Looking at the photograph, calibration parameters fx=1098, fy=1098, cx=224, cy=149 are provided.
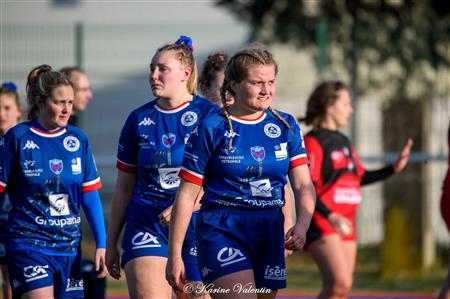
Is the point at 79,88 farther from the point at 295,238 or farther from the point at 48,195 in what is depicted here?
the point at 295,238

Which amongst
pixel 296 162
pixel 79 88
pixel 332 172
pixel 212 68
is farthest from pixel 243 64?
pixel 332 172

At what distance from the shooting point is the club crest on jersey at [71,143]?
7.33 m

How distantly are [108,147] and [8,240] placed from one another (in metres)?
8.09

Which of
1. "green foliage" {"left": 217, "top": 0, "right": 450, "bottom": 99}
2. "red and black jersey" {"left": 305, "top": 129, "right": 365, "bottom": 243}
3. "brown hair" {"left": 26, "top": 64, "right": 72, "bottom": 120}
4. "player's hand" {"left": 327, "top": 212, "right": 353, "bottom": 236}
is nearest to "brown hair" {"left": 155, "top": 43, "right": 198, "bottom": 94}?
"brown hair" {"left": 26, "top": 64, "right": 72, "bottom": 120}

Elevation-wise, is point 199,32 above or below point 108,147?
above

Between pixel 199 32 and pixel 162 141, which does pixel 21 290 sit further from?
pixel 199 32

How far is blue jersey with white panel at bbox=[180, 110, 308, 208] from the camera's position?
19.9 feet

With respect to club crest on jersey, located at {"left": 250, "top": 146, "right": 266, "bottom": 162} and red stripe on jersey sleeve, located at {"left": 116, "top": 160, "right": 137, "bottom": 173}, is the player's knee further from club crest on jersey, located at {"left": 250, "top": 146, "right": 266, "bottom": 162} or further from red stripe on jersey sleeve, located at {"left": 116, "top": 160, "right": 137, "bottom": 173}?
club crest on jersey, located at {"left": 250, "top": 146, "right": 266, "bottom": 162}

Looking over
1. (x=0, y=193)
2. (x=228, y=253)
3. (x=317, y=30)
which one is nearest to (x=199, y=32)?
(x=317, y=30)

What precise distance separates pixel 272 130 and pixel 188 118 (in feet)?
3.39

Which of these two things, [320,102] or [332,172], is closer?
[332,172]

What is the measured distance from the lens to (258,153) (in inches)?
241

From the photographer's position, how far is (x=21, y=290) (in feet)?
23.2

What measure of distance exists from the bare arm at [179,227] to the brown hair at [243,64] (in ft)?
1.32
